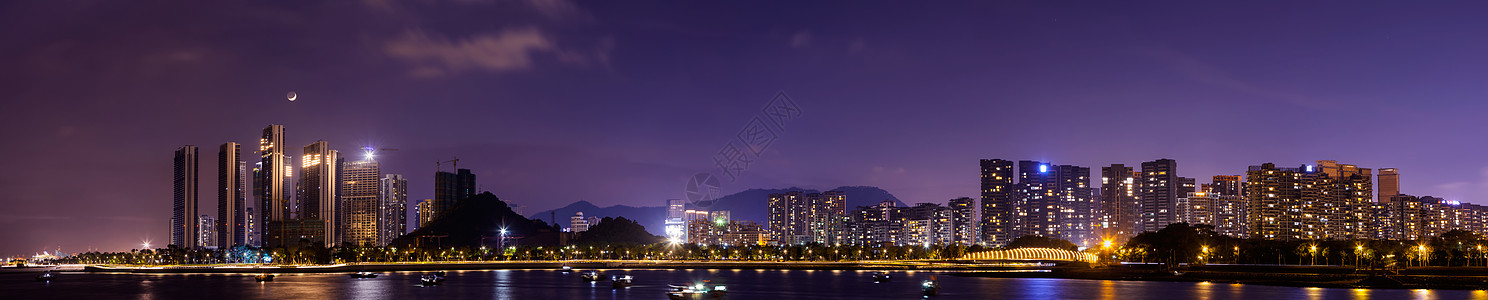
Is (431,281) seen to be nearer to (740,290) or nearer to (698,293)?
(740,290)

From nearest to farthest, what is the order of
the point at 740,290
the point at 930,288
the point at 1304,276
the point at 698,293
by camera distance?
1. the point at 698,293
2. the point at 930,288
3. the point at 740,290
4. the point at 1304,276

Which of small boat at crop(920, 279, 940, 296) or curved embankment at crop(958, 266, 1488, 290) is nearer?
curved embankment at crop(958, 266, 1488, 290)

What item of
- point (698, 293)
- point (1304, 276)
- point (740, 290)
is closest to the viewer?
point (698, 293)

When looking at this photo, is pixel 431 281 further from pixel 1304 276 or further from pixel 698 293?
pixel 1304 276

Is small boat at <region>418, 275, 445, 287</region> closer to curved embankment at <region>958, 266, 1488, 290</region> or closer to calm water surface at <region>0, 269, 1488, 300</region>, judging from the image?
calm water surface at <region>0, 269, 1488, 300</region>

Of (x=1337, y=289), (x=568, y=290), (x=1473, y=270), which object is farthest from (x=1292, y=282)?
(x=568, y=290)

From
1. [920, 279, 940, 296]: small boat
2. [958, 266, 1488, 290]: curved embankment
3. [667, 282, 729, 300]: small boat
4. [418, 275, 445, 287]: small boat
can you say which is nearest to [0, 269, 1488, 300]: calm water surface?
[920, 279, 940, 296]: small boat

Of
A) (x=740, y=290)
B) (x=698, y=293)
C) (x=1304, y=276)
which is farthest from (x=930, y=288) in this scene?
(x=1304, y=276)

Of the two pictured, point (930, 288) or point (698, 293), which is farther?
point (930, 288)

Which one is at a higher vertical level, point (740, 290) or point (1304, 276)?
point (1304, 276)

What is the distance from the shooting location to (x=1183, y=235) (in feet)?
573

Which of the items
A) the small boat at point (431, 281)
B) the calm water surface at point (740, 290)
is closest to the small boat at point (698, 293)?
the calm water surface at point (740, 290)

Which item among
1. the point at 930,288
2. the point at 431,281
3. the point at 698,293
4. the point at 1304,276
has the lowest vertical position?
the point at 431,281

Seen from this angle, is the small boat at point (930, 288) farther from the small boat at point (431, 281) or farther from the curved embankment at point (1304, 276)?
the small boat at point (431, 281)
